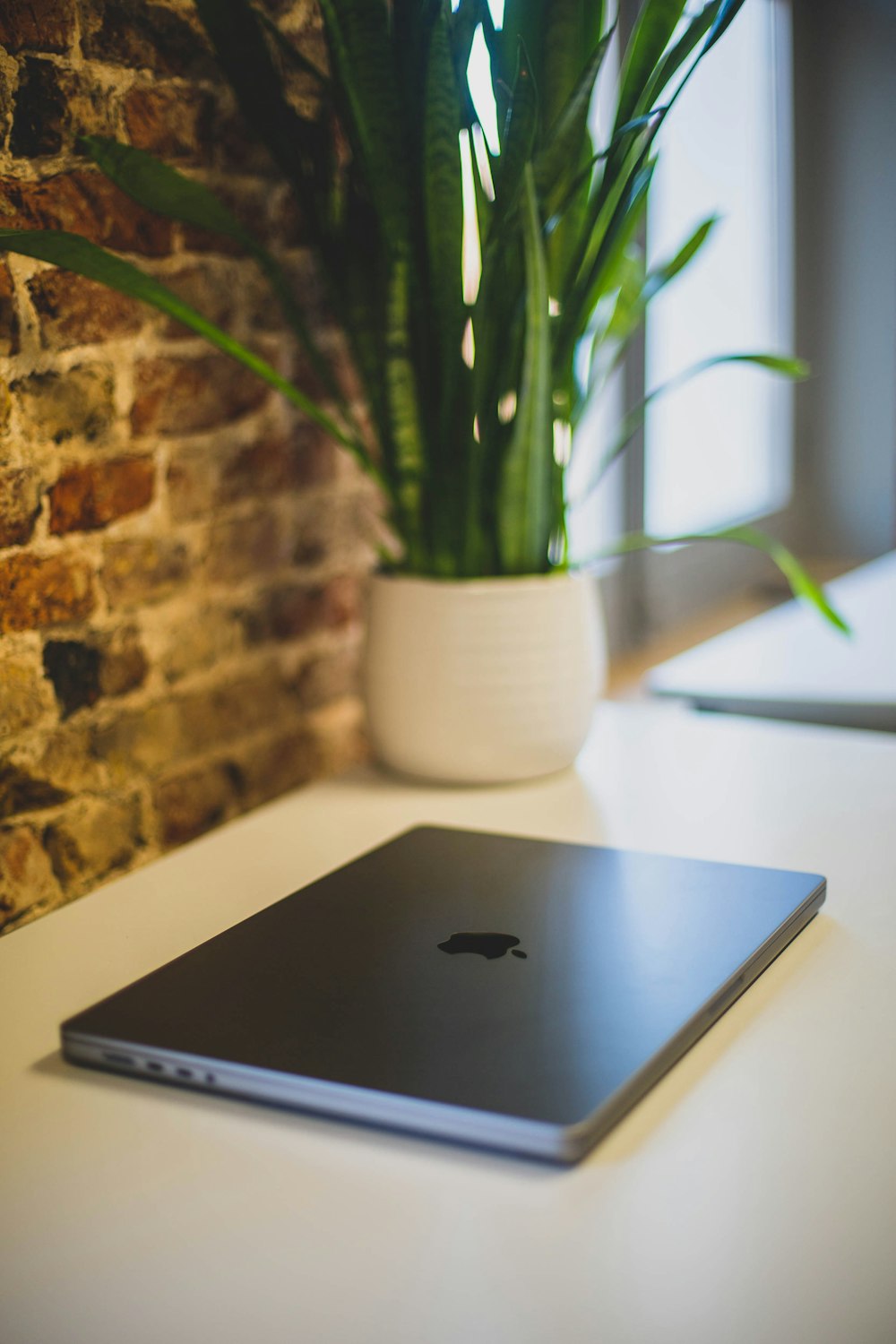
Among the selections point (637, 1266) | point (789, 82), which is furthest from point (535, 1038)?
point (789, 82)

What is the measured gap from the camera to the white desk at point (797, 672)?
63.4 inches

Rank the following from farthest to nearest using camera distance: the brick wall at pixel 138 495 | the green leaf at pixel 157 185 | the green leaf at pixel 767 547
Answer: the green leaf at pixel 767 547 < the brick wall at pixel 138 495 < the green leaf at pixel 157 185

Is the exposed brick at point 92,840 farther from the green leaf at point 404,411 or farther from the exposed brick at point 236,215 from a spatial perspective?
the exposed brick at point 236,215

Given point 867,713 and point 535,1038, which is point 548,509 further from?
point 535,1038

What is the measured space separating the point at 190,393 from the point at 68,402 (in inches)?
7.1

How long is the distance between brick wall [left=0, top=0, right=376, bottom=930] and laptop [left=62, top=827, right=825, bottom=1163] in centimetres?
33

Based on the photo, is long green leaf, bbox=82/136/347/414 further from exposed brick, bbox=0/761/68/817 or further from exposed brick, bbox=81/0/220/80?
exposed brick, bbox=0/761/68/817

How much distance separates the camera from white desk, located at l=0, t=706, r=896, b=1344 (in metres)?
0.59

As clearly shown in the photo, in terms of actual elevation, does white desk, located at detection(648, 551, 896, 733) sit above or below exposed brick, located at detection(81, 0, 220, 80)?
below

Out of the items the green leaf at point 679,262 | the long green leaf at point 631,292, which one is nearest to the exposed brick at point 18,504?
the long green leaf at point 631,292

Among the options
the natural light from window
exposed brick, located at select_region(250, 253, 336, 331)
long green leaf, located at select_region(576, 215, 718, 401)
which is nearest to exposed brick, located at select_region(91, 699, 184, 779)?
exposed brick, located at select_region(250, 253, 336, 331)

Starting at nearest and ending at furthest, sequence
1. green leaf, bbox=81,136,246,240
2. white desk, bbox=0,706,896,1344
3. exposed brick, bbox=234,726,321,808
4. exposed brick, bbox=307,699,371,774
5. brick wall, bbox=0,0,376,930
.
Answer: white desk, bbox=0,706,896,1344 < green leaf, bbox=81,136,246,240 < brick wall, bbox=0,0,376,930 < exposed brick, bbox=234,726,321,808 < exposed brick, bbox=307,699,371,774

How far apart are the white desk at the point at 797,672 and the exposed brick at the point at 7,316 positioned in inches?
36.7

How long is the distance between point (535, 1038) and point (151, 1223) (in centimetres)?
24
